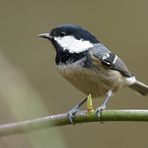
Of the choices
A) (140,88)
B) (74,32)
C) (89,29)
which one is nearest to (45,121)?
(74,32)

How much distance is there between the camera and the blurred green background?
117 inches

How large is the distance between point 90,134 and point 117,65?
103 centimetres

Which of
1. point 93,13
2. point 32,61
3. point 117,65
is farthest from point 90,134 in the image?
point 117,65

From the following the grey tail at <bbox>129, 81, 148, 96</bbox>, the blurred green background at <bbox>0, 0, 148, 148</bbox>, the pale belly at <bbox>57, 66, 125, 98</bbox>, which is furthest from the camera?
the blurred green background at <bbox>0, 0, 148, 148</bbox>

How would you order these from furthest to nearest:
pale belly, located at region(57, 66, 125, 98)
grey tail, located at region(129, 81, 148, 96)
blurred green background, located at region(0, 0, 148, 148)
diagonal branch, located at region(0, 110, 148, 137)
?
blurred green background, located at region(0, 0, 148, 148), grey tail, located at region(129, 81, 148, 96), pale belly, located at region(57, 66, 125, 98), diagonal branch, located at region(0, 110, 148, 137)

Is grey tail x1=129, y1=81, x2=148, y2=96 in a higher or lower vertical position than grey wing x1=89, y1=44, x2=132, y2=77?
lower

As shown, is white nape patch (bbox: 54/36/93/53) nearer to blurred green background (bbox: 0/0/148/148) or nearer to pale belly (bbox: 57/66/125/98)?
pale belly (bbox: 57/66/125/98)

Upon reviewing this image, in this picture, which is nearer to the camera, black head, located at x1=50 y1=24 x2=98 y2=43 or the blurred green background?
black head, located at x1=50 y1=24 x2=98 y2=43

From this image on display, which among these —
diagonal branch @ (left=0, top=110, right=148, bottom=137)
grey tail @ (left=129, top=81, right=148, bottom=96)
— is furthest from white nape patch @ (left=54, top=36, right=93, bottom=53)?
diagonal branch @ (left=0, top=110, right=148, bottom=137)

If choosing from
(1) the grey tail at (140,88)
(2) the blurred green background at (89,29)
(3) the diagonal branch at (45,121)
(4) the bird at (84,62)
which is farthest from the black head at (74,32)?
(2) the blurred green background at (89,29)

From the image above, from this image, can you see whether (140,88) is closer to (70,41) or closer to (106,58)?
(106,58)

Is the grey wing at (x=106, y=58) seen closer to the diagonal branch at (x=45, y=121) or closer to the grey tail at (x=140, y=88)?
the grey tail at (x=140, y=88)

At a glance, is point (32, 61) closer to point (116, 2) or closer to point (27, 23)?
point (27, 23)

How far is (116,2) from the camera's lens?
3301 mm
